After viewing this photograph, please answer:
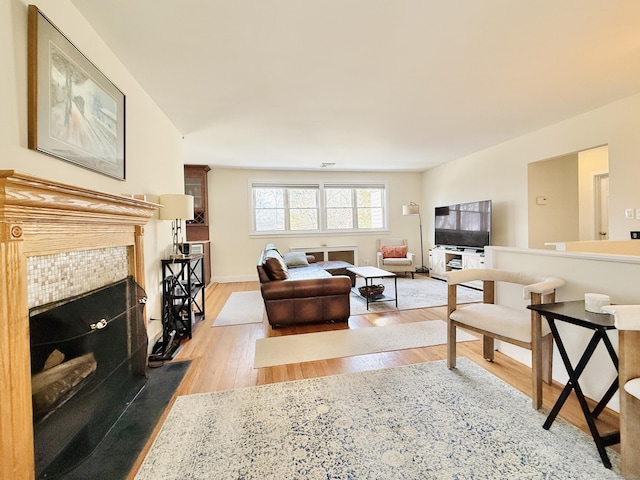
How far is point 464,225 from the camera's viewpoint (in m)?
5.26

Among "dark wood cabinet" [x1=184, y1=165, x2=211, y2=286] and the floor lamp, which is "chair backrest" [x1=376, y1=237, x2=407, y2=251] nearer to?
the floor lamp

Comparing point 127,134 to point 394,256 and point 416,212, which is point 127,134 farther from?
point 416,212

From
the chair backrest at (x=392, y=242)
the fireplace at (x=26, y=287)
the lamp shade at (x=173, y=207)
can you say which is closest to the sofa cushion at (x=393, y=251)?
the chair backrest at (x=392, y=242)

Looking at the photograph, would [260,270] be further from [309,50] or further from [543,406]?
[543,406]

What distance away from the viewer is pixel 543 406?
5.62 ft

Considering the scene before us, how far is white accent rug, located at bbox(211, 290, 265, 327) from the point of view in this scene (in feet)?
11.3

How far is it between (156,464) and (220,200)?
519 centimetres

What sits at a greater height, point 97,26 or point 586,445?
point 97,26

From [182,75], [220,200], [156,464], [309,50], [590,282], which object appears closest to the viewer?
[156,464]

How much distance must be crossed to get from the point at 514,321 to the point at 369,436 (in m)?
1.22

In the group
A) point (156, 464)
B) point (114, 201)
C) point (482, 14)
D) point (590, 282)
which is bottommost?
point (156, 464)

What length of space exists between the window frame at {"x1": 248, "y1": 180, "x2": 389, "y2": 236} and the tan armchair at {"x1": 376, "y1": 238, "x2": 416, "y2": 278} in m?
0.44

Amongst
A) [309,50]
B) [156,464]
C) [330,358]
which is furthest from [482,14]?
[156,464]

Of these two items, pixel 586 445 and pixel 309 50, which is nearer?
pixel 586 445
